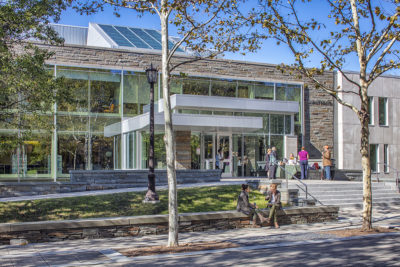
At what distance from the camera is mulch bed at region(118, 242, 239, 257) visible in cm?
1038

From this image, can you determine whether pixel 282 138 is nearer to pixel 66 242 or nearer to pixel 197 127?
Result: pixel 197 127

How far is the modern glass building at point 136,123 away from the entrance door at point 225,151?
6 centimetres

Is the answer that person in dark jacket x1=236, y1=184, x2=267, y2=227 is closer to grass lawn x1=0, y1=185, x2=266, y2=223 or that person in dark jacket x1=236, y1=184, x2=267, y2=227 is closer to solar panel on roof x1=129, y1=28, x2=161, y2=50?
grass lawn x1=0, y1=185, x2=266, y2=223

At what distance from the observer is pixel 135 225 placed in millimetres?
A: 13000

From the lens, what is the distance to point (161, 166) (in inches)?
1041

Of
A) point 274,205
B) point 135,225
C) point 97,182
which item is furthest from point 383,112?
point 135,225

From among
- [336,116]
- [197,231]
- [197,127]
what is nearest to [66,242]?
[197,231]

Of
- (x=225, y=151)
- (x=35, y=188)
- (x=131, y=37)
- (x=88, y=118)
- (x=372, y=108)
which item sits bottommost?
(x=35, y=188)

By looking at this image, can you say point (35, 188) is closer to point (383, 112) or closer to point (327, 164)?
point (327, 164)

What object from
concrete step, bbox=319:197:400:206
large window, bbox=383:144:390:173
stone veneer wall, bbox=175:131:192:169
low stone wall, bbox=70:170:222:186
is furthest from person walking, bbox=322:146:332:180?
large window, bbox=383:144:390:173

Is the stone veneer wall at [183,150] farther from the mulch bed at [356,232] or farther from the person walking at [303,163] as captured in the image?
the mulch bed at [356,232]

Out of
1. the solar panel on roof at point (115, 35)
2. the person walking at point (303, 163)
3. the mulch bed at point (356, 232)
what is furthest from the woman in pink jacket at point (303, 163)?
the solar panel on roof at point (115, 35)

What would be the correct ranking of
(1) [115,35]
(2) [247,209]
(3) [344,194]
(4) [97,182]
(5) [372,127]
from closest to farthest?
(2) [247,209], (3) [344,194], (4) [97,182], (1) [115,35], (5) [372,127]

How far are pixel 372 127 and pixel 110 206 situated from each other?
25.3m
